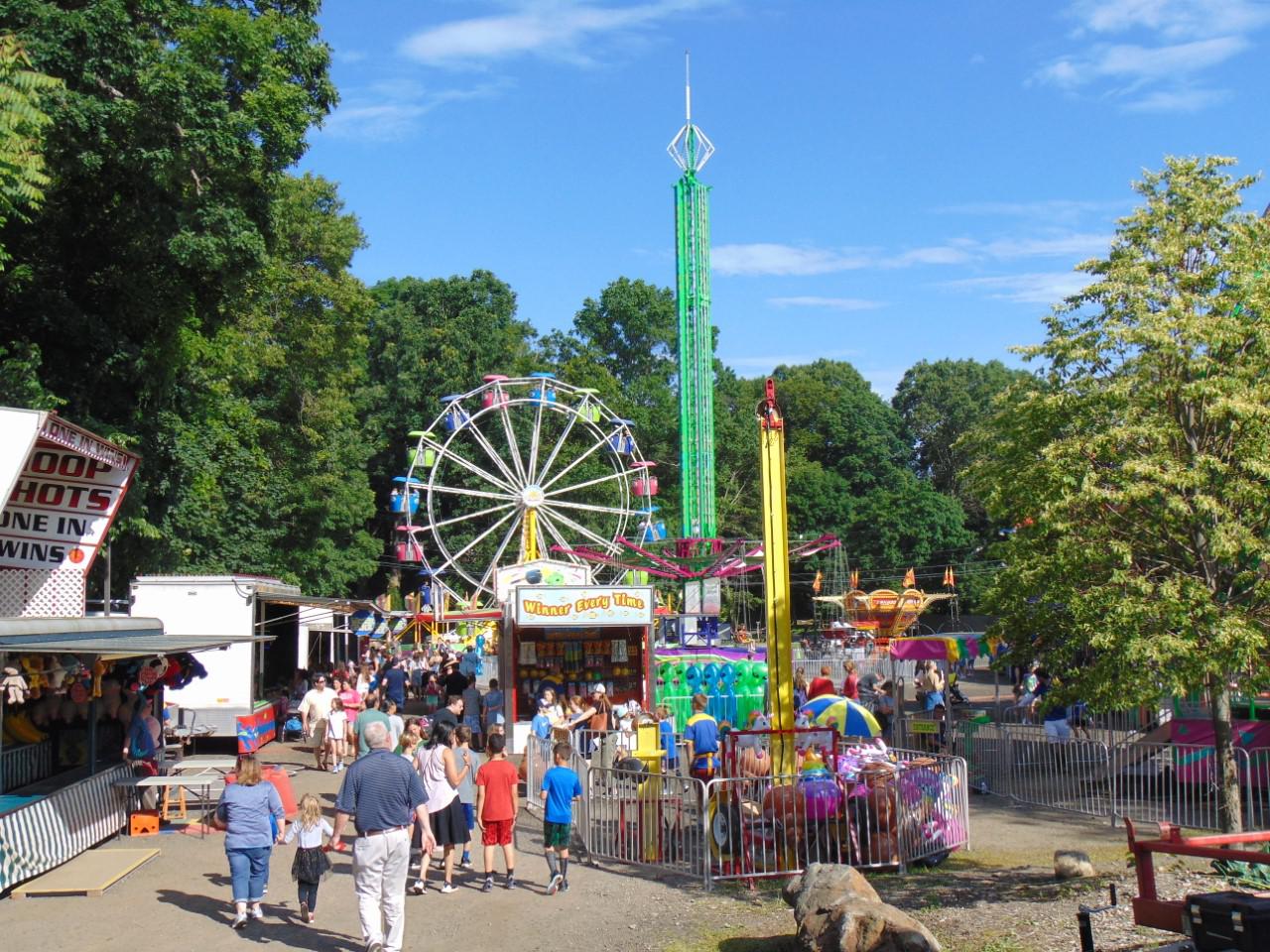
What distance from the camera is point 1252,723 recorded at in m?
14.9

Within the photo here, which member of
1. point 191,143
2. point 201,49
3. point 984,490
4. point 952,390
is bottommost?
point 984,490

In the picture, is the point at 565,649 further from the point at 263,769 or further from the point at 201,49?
the point at 201,49

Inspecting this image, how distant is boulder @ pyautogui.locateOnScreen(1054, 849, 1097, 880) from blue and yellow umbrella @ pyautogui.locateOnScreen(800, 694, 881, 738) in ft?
13.5

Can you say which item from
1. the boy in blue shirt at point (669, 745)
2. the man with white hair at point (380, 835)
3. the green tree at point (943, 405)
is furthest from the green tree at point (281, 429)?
the green tree at point (943, 405)

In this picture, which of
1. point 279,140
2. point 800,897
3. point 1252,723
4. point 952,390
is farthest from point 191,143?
point 952,390

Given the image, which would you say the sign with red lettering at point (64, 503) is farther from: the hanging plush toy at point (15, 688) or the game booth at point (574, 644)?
the game booth at point (574, 644)

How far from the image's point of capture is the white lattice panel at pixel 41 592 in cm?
1420

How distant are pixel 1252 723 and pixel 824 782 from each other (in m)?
7.17

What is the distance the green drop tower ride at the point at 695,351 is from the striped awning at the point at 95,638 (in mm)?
39616

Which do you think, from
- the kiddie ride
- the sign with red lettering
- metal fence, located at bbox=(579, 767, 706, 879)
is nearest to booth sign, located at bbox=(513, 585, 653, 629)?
the sign with red lettering

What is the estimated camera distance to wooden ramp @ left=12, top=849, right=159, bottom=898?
409 inches

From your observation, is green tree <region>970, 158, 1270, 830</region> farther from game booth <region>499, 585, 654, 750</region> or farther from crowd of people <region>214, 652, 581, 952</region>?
game booth <region>499, 585, 654, 750</region>

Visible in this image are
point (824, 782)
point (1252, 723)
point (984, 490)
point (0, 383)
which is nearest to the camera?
point (824, 782)

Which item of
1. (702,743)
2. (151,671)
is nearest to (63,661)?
(151,671)
